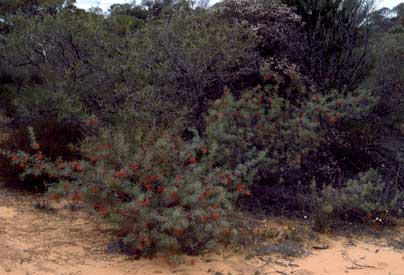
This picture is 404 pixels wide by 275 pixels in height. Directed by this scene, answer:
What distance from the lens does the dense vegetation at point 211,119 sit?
5195mm

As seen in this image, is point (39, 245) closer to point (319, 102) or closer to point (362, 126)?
point (319, 102)

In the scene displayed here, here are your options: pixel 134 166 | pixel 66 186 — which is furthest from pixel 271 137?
pixel 66 186

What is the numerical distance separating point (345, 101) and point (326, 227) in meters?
2.03

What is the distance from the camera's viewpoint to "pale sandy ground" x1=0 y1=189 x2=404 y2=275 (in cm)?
477

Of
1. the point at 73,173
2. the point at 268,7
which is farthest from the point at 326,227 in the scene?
the point at 268,7

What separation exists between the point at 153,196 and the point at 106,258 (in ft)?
2.48

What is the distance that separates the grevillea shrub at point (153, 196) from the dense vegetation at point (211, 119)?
0.05 ft

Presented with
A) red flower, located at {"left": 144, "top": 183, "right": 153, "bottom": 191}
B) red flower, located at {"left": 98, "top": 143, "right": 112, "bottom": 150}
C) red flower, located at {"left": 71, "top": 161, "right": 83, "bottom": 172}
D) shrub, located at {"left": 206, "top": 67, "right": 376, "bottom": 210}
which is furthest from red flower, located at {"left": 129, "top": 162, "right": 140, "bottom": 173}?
shrub, located at {"left": 206, "top": 67, "right": 376, "bottom": 210}

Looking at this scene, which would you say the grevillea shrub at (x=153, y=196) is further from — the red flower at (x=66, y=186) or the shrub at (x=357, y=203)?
the shrub at (x=357, y=203)

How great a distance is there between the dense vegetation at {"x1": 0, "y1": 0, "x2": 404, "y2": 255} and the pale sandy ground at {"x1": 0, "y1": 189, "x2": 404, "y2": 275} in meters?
0.24

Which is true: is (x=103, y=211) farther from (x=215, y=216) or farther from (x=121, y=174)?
(x=215, y=216)

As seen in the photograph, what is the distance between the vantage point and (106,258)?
5.01m

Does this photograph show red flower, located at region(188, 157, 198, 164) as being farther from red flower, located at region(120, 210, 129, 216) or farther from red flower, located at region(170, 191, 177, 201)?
red flower, located at region(120, 210, 129, 216)

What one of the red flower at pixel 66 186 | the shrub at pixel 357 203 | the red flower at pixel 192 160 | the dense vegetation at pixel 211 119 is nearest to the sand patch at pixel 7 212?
the dense vegetation at pixel 211 119
